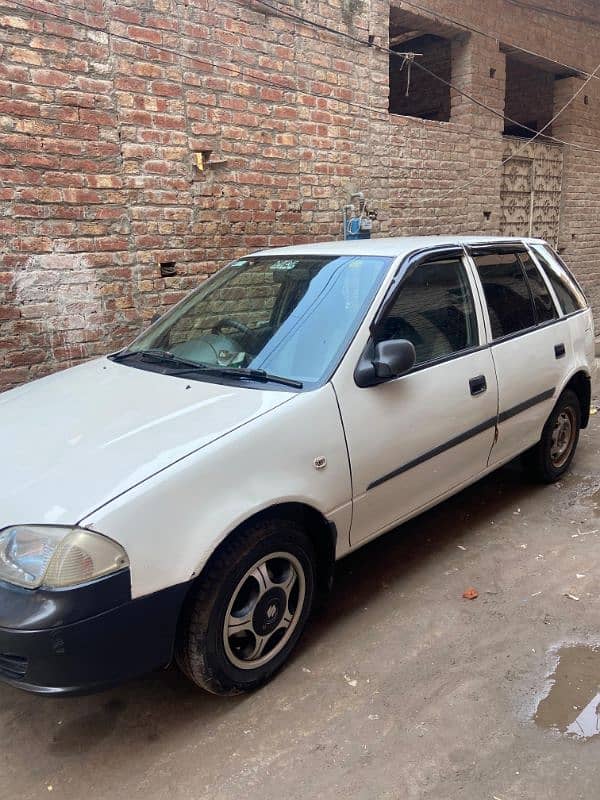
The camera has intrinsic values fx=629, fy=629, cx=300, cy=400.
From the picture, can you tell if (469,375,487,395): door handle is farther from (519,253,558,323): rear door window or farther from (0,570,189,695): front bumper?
(0,570,189,695): front bumper

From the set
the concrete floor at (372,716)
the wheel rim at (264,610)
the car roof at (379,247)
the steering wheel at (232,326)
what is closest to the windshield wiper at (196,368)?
the steering wheel at (232,326)

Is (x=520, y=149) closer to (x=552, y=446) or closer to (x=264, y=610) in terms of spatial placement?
(x=552, y=446)

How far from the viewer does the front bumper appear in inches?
77.8

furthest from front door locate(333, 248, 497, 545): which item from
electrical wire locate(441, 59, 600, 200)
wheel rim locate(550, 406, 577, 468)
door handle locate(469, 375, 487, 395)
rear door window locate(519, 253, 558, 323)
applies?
electrical wire locate(441, 59, 600, 200)

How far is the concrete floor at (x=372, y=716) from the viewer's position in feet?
7.09

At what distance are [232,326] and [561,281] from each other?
2.62 m

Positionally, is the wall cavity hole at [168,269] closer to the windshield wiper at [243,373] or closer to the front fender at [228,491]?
the windshield wiper at [243,373]

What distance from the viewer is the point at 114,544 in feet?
6.68

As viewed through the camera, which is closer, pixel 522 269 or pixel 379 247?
pixel 379 247

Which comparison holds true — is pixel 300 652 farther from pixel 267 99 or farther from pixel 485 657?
pixel 267 99

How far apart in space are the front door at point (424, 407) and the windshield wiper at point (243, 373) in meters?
0.21

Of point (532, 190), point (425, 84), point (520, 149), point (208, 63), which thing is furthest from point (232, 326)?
point (425, 84)

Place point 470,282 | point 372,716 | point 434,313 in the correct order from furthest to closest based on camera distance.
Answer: point 470,282, point 434,313, point 372,716

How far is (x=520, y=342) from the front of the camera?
3.88 metres
